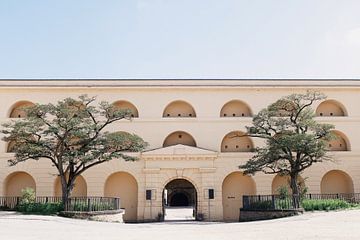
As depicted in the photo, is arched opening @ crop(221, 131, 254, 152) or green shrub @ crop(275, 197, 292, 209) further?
arched opening @ crop(221, 131, 254, 152)

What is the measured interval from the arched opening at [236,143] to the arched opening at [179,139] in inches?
100

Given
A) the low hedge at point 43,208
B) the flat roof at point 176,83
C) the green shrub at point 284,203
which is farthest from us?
the flat roof at point 176,83

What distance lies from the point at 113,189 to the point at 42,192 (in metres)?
4.99

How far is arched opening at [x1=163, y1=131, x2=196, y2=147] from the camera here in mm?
28984

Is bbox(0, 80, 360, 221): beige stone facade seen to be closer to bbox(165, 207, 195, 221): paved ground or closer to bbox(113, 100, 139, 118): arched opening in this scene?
bbox(113, 100, 139, 118): arched opening

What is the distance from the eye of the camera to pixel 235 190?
28.7 m

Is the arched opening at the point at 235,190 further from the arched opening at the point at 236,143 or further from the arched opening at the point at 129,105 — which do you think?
the arched opening at the point at 129,105

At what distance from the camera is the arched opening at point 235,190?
28.2 m

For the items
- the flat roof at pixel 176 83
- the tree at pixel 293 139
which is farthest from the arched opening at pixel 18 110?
the tree at pixel 293 139

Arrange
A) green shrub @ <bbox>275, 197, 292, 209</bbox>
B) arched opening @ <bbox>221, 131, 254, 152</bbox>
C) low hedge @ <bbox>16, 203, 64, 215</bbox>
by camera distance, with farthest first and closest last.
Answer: arched opening @ <bbox>221, 131, 254, 152</bbox>
green shrub @ <bbox>275, 197, 292, 209</bbox>
low hedge @ <bbox>16, 203, 64, 215</bbox>

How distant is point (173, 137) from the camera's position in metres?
29.1

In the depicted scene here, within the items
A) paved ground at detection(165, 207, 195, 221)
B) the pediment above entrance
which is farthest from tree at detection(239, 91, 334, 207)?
paved ground at detection(165, 207, 195, 221)

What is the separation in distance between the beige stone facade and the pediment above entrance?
0.23ft

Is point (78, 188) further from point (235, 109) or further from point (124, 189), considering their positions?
point (235, 109)
